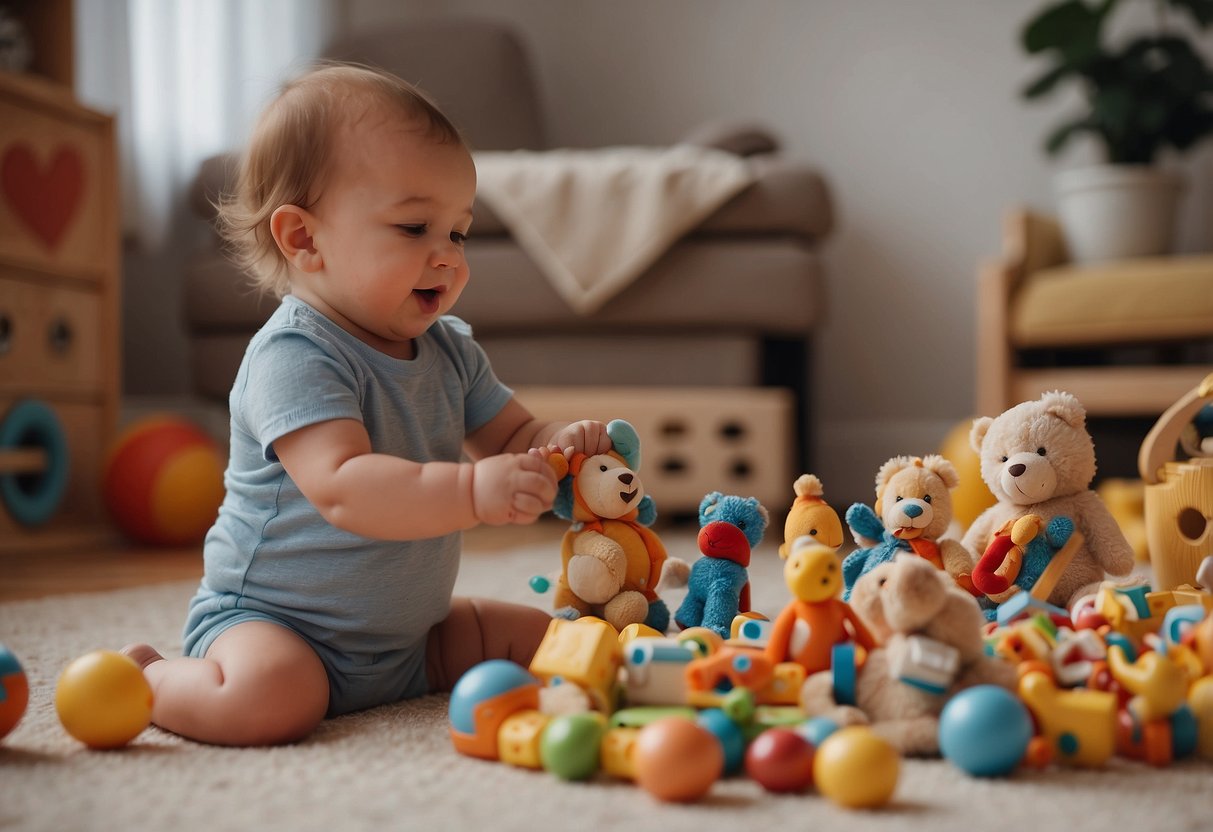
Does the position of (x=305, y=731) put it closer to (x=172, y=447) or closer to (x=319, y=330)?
(x=319, y=330)

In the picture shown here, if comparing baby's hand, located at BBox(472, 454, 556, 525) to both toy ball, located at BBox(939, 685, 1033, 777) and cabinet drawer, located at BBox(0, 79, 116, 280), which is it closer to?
toy ball, located at BBox(939, 685, 1033, 777)

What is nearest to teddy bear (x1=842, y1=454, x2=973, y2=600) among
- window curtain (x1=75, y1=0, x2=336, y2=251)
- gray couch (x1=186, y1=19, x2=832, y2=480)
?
gray couch (x1=186, y1=19, x2=832, y2=480)

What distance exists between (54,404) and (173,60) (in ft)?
3.05

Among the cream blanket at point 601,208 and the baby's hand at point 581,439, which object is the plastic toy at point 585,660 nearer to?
the baby's hand at point 581,439

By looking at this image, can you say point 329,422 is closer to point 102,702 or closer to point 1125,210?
point 102,702

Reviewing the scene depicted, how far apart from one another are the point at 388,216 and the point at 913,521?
0.43m

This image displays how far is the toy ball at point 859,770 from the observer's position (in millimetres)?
533

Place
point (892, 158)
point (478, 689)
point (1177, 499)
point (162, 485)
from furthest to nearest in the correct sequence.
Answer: point (892, 158) → point (162, 485) → point (1177, 499) → point (478, 689)

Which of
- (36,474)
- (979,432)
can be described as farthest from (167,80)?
(979,432)

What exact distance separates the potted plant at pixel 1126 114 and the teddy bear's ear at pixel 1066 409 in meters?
1.40

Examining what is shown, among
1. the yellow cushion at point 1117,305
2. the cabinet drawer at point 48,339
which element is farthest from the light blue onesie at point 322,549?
the yellow cushion at point 1117,305

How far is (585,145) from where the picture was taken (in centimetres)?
277

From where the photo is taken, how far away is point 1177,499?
0.97 meters

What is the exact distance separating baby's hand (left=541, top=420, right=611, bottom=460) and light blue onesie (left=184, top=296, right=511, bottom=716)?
10 centimetres
